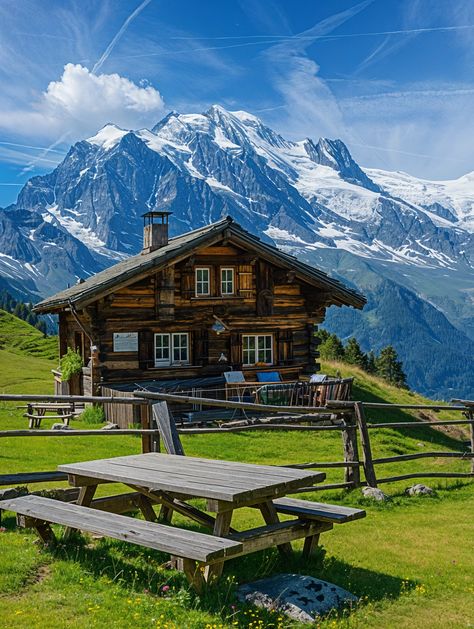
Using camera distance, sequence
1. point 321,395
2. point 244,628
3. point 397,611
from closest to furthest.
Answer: point 244,628, point 397,611, point 321,395

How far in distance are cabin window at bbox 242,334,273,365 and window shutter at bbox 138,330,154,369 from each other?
3.80 m

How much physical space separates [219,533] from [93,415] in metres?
18.1

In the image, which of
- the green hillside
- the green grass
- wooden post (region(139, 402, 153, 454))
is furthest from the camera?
the green hillside

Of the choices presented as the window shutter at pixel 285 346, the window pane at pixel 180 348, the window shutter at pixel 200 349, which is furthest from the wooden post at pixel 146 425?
the window shutter at pixel 285 346

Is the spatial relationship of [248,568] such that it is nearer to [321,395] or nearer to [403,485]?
[403,485]

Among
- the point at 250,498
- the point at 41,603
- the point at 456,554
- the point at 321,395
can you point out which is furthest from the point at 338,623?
the point at 321,395

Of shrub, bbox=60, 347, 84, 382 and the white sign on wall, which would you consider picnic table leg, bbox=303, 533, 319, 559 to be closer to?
the white sign on wall

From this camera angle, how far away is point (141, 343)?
26000 millimetres

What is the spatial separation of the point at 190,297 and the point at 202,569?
1990 centimetres

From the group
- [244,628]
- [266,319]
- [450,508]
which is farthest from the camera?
[266,319]

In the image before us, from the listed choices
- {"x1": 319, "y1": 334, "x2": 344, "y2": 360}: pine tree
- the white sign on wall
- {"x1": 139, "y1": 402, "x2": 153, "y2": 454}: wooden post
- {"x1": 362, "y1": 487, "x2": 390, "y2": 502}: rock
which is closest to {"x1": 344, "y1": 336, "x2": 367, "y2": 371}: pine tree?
{"x1": 319, "y1": 334, "x2": 344, "y2": 360}: pine tree

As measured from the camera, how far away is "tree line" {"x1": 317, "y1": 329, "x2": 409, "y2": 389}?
204 ft

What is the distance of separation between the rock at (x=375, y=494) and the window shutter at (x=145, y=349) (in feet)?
45.1

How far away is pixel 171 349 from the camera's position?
26.7m
